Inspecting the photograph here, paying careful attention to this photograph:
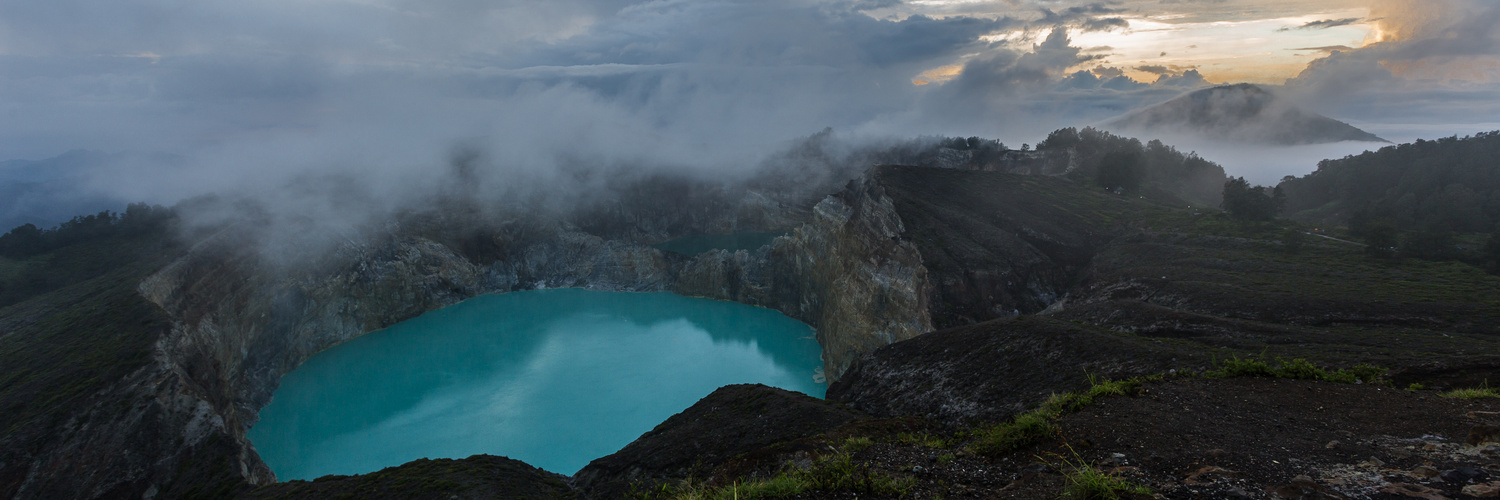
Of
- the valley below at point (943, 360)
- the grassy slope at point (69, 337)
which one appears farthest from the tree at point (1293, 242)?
the grassy slope at point (69, 337)

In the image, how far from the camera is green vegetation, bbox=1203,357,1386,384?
31.9ft

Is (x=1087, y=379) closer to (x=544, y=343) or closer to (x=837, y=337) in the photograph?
(x=837, y=337)

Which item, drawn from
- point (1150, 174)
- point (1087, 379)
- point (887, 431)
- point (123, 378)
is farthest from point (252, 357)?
point (1150, 174)

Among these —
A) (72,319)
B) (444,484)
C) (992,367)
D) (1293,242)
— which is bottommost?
(444,484)

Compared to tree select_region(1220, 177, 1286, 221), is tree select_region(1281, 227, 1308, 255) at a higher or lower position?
lower

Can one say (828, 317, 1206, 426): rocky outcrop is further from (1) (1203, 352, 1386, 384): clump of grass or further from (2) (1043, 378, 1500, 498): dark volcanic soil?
(2) (1043, 378, 1500, 498): dark volcanic soil

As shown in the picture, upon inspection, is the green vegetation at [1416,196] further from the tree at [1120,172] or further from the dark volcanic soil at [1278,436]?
the dark volcanic soil at [1278,436]

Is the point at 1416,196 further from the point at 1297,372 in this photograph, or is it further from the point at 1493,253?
the point at 1297,372

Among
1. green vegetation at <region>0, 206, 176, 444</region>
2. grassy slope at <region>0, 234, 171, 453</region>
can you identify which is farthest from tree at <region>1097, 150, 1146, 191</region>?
grassy slope at <region>0, 234, 171, 453</region>

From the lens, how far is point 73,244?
43.9 meters

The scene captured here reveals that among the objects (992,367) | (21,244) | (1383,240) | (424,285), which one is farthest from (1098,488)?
(21,244)

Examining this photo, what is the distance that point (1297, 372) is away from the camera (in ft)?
32.0

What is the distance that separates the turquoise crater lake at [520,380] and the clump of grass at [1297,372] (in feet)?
84.9

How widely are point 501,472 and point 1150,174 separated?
2542 inches
